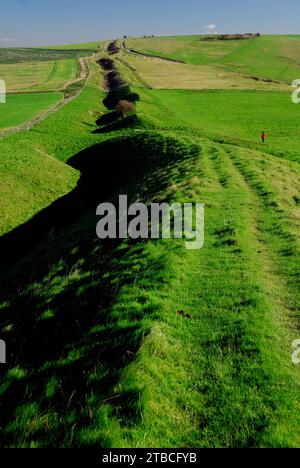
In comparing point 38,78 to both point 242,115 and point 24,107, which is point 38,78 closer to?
point 24,107

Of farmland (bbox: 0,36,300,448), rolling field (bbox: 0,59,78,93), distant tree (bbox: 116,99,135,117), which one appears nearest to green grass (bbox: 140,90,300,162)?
distant tree (bbox: 116,99,135,117)

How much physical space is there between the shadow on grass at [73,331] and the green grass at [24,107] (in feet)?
148

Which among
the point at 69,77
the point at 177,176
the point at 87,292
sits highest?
the point at 69,77

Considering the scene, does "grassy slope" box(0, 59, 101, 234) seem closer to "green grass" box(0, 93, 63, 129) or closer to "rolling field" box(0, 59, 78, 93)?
"green grass" box(0, 93, 63, 129)

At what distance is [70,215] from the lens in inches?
1194

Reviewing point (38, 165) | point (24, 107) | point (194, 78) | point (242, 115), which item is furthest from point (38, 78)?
point (38, 165)

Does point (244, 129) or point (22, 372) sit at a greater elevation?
point (244, 129)

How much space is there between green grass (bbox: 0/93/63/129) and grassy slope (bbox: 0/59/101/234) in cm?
611

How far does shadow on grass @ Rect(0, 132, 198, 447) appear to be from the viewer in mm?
7008

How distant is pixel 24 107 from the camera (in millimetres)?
75000

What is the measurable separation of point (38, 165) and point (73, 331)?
96.4 feet

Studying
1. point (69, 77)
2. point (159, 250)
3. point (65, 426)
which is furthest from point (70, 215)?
point (69, 77)

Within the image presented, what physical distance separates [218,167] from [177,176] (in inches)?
175
